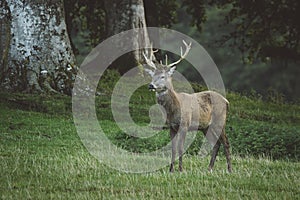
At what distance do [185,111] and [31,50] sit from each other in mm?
6399

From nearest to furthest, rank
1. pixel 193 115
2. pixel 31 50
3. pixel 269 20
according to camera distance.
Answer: pixel 193 115, pixel 31 50, pixel 269 20

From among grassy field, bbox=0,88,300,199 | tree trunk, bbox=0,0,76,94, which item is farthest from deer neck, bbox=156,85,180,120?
tree trunk, bbox=0,0,76,94

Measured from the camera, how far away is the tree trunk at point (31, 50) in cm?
1625

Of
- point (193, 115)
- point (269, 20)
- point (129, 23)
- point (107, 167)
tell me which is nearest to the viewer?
point (107, 167)

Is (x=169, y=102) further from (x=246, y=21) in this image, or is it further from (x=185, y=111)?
(x=246, y=21)

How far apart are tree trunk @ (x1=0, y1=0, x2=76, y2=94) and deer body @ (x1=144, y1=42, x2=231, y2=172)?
18.5ft

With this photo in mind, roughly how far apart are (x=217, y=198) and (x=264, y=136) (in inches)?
228

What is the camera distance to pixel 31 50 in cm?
1627

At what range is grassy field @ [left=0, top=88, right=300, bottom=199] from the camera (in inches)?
344

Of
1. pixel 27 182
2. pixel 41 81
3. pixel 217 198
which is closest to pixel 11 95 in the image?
pixel 41 81

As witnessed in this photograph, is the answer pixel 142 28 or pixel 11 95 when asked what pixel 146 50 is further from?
pixel 11 95

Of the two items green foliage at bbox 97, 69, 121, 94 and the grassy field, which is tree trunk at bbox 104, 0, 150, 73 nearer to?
green foliage at bbox 97, 69, 121, 94

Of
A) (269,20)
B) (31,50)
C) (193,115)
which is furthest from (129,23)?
(193,115)

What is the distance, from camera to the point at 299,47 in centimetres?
2288
